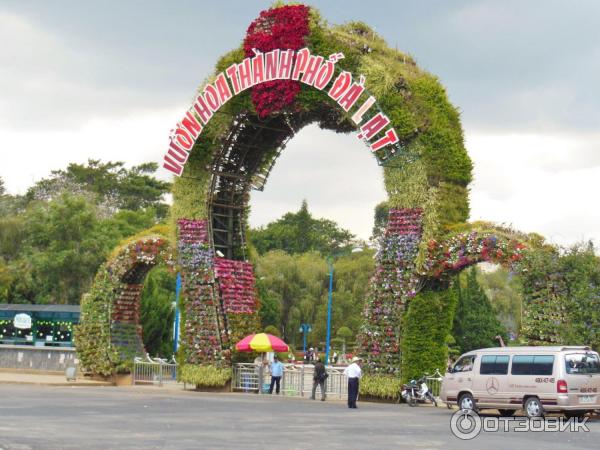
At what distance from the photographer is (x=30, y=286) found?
2635 inches

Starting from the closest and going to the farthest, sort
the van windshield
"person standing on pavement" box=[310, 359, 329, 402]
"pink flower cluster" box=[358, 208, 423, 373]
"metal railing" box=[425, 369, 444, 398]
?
1. the van windshield
2. "metal railing" box=[425, 369, 444, 398]
3. "pink flower cluster" box=[358, 208, 423, 373]
4. "person standing on pavement" box=[310, 359, 329, 402]

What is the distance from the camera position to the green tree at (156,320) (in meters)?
51.1

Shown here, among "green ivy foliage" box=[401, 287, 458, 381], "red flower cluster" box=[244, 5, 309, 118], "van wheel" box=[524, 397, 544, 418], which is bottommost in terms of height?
"van wheel" box=[524, 397, 544, 418]

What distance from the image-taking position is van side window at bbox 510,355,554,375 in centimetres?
2305

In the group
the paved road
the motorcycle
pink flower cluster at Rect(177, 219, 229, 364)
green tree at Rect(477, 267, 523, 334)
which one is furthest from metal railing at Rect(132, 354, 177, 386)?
green tree at Rect(477, 267, 523, 334)

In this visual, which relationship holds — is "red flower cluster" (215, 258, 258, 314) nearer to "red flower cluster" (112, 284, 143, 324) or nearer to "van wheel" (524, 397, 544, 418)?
"red flower cluster" (112, 284, 143, 324)

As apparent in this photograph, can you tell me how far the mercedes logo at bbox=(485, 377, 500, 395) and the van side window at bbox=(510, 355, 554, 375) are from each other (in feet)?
1.70

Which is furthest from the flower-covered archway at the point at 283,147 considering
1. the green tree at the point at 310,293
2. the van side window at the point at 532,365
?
the green tree at the point at 310,293

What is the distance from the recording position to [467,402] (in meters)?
25.0

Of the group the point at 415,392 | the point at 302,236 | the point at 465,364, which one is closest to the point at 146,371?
the point at 415,392

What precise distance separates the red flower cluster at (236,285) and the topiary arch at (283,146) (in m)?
0.05

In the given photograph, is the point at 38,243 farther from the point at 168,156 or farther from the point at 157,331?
the point at 168,156

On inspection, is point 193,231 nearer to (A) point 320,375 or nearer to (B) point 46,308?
(A) point 320,375

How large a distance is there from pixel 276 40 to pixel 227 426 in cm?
1583
